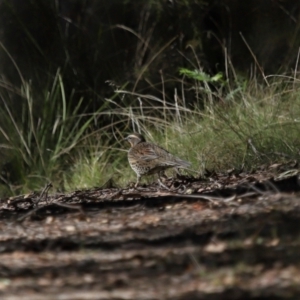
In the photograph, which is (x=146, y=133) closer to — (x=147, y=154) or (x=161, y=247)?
(x=147, y=154)

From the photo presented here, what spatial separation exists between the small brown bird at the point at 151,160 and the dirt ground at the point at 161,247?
1.52 metres

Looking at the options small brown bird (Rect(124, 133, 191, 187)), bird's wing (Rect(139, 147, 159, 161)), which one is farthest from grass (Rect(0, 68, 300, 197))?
bird's wing (Rect(139, 147, 159, 161))

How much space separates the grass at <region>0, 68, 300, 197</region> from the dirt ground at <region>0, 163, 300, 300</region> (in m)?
1.58

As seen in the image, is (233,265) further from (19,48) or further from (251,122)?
(19,48)

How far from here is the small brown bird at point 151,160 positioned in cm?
802

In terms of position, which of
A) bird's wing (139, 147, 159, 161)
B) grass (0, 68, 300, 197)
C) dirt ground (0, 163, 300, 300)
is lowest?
grass (0, 68, 300, 197)

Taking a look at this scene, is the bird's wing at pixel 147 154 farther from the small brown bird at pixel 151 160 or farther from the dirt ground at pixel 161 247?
the dirt ground at pixel 161 247

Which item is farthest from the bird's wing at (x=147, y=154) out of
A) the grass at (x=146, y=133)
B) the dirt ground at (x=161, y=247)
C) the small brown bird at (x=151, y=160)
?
the dirt ground at (x=161, y=247)

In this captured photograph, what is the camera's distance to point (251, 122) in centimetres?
862

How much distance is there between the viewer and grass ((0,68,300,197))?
8203mm

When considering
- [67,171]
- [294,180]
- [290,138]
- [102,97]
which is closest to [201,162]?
[290,138]

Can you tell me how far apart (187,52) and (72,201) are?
589 centimetres

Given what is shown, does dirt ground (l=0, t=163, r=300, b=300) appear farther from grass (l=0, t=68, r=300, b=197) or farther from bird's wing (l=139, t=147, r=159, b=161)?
bird's wing (l=139, t=147, r=159, b=161)

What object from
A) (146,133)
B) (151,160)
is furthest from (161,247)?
(146,133)
